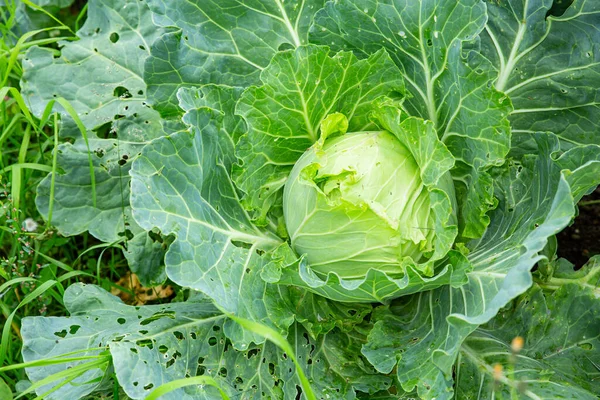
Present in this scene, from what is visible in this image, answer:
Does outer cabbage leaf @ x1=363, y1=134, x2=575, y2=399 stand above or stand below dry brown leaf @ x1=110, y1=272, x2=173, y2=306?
above

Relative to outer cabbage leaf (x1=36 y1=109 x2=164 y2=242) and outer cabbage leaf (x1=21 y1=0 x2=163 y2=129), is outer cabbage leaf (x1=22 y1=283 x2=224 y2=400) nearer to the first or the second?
outer cabbage leaf (x1=36 y1=109 x2=164 y2=242)

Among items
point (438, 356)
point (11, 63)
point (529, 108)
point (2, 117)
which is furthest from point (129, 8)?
point (438, 356)

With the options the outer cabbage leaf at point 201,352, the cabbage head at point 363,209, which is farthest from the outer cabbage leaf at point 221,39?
the outer cabbage leaf at point 201,352

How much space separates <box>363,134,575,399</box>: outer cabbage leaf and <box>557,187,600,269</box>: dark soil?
47.5 inches

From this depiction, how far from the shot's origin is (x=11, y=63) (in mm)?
3502

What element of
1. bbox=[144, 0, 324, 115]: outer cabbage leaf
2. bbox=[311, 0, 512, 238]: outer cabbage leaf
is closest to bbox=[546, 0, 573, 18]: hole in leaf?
bbox=[311, 0, 512, 238]: outer cabbage leaf

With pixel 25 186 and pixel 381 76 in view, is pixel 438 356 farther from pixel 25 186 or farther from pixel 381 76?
pixel 25 186

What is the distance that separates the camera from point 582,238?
12.8 feet

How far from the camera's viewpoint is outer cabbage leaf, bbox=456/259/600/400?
8.47 feet

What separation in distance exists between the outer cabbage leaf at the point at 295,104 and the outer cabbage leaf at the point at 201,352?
550 millimetres

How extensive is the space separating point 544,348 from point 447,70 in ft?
3.88

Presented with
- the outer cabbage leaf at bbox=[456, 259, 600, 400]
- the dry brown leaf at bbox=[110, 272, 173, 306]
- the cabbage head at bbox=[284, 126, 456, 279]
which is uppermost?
the cabbage head at bbox=[284, 126, 456, 279]

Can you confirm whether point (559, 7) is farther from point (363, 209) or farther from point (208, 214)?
point (208, 214)

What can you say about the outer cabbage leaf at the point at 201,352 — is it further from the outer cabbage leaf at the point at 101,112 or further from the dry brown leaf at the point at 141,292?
the dry brown leaf at the point at 141,292
